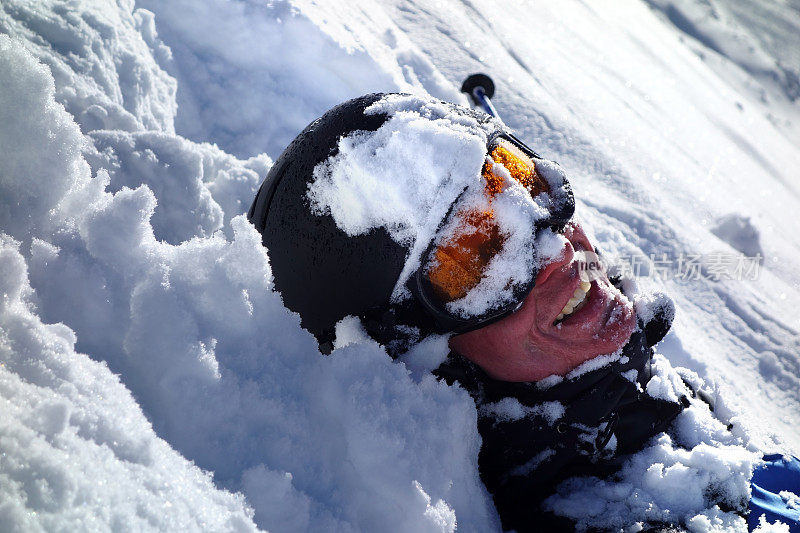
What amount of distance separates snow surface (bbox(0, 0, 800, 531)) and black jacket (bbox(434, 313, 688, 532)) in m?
0.08

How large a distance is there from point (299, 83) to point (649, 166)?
3.62m

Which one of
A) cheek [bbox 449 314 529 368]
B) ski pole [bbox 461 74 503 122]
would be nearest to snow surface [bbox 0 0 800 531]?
cheek [bbox 449 314 529 368]

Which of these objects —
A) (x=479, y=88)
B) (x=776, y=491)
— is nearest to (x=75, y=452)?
(x=776, y=491)

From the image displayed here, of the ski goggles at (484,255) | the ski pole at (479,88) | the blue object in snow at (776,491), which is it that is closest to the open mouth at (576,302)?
the ski goggles at (484,255)

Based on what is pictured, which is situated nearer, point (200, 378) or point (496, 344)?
point (200, 378)

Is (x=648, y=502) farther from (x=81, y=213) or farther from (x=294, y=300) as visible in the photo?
(x=81, y=213)

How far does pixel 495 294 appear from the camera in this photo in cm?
159

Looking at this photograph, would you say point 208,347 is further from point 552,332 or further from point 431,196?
point 552,332

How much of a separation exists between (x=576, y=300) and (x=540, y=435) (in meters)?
0.43

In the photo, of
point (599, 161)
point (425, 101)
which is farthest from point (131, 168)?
point (599, 161)

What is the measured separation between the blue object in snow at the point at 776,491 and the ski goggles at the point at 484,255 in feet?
3.69

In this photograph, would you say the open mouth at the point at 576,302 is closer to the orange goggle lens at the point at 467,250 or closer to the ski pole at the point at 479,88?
the orange goggle lens at the point at 467,250

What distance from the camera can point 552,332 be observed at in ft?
5.71

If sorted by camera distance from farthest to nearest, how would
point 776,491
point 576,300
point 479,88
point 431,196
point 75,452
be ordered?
1. point 479,88
2. point 776,491
3. point 576,300
4. point 431,196
5. point 75,452
